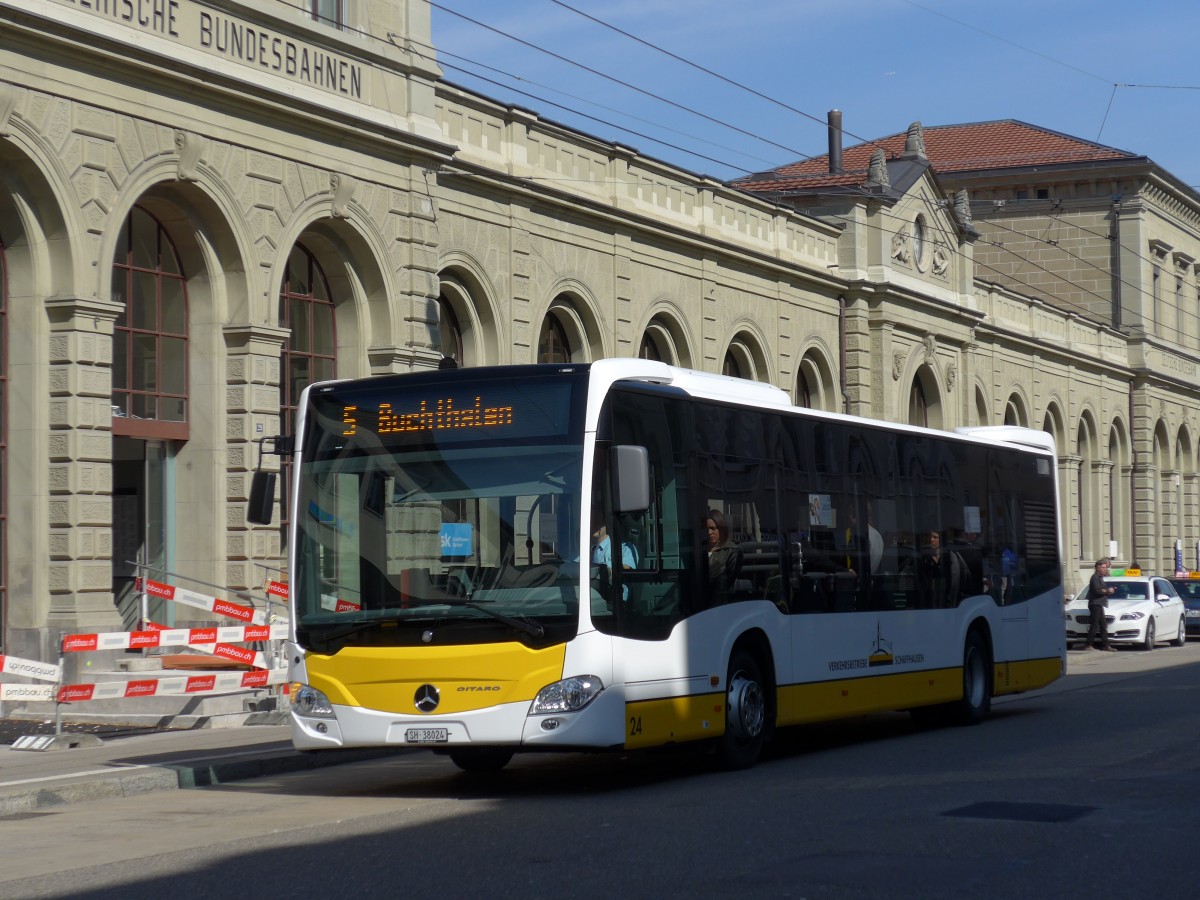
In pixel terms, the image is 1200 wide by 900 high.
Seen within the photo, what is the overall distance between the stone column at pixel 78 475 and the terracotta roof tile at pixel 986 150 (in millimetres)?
37721

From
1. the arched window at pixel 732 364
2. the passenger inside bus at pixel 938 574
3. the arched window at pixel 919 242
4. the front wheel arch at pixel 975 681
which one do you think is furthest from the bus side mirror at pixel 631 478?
the arched window at pixel 919 242

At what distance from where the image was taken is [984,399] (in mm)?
45938

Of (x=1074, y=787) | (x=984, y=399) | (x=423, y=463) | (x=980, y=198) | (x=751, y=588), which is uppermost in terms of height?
(x=980, y=198)

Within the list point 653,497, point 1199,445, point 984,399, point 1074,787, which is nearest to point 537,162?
point 653,497

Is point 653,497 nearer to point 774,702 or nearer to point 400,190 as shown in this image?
Result: point 774,702

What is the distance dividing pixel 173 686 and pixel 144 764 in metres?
3.28

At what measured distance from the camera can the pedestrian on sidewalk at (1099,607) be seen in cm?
3456

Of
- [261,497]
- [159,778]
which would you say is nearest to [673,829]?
[261,497]

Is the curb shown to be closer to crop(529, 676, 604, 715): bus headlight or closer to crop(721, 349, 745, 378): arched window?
crop(529, 676, 604, 715): bus headlight

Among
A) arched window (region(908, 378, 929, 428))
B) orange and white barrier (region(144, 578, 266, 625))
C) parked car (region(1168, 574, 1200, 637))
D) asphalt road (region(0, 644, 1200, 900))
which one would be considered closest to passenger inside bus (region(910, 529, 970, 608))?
asphalt road (region(0, 644, 1200, 900))

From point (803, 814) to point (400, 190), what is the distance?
594 inches

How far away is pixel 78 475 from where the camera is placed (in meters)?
19.1

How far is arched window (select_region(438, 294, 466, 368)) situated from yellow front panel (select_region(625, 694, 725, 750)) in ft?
44.6

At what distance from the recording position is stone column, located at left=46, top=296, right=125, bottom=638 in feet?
62.4
